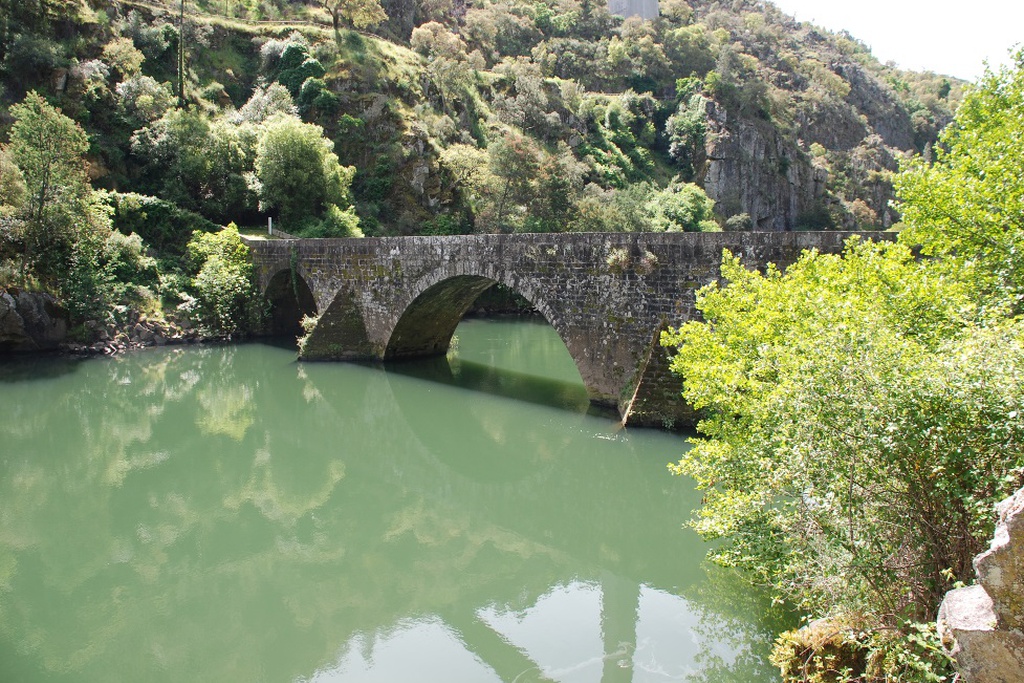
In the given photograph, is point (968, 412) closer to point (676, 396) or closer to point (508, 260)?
point (676, 396)

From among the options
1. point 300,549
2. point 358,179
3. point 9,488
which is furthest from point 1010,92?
point 358,179

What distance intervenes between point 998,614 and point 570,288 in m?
11.2

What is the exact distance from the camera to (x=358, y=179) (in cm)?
3528

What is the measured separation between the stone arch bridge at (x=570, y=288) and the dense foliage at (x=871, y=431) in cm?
390

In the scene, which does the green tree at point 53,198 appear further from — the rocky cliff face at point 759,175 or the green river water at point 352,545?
the rocky cliff face at point 759,175

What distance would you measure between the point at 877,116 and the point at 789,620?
296 ft

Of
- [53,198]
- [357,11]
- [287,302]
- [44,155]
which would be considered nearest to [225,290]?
[287,302]

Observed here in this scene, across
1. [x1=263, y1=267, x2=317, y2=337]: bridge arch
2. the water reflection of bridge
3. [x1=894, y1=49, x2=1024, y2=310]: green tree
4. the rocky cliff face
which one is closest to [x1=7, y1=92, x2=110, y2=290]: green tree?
[x1=263, y1=267, x2=317, y2=337]: bridge arch

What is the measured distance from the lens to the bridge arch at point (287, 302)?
75.4 ft

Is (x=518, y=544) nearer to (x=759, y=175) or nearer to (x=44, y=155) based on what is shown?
(x=44, y=155)

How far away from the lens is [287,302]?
24.2 metres

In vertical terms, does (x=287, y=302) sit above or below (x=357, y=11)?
below

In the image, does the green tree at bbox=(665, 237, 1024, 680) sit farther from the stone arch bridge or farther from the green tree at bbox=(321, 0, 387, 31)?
the green tree at bbox=(321, 0, 387, 31)

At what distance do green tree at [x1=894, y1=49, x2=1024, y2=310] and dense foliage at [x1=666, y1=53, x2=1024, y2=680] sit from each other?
6cm
